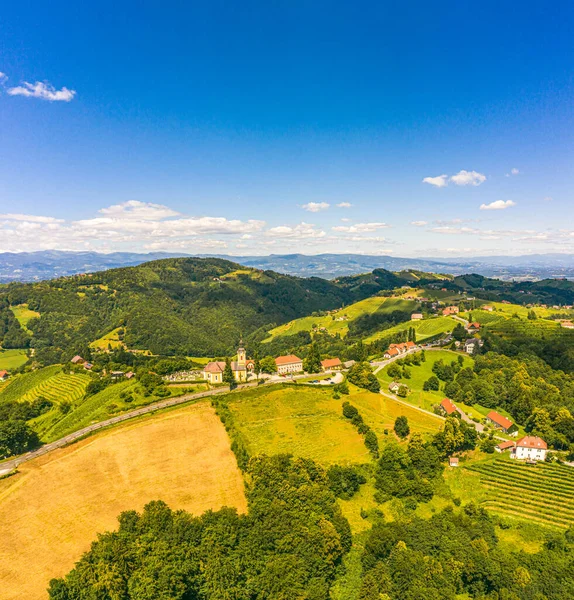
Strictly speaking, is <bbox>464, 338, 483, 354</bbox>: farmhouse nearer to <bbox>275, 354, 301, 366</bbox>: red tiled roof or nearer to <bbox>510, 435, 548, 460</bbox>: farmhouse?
<bbox>510, 435, 548, 460</bbox>: farmhouse

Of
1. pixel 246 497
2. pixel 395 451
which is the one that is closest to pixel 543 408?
pixel 395 451

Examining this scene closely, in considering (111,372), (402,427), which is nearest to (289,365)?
(402,427)

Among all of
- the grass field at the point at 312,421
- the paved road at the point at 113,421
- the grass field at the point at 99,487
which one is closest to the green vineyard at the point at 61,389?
the paved road at the point at 113,421

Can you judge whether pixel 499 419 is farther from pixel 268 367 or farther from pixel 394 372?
pixel 268 367

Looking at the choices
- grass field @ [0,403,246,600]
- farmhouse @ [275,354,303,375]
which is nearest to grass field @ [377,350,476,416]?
farmhouse @ [275,354,303,375]

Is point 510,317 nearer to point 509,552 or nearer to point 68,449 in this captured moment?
point 509,552

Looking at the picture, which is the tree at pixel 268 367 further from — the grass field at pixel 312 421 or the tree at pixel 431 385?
the tree at pixel 431 385
